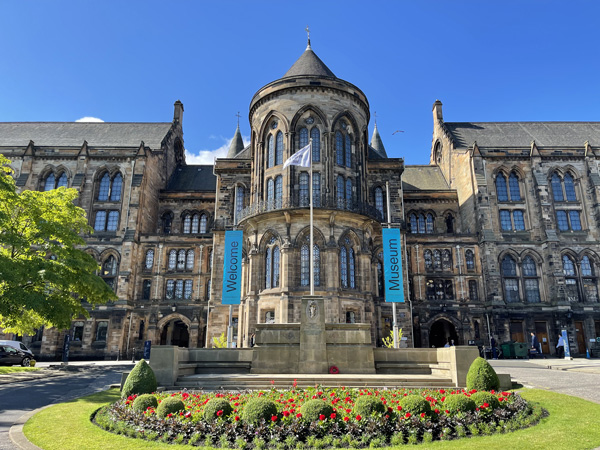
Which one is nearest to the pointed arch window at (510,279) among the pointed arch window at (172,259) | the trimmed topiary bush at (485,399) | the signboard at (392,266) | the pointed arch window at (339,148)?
the signboard at (392,266)

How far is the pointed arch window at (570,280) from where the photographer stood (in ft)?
131

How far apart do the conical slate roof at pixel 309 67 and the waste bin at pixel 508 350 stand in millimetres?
25586

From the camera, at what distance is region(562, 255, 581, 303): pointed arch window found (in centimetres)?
3981

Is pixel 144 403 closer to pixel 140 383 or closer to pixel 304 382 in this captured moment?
pixel 140 383

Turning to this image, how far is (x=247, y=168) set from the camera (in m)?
38.9

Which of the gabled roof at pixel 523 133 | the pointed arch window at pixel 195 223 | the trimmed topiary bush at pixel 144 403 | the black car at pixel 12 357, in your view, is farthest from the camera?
the gabled roof at pixel 523 133

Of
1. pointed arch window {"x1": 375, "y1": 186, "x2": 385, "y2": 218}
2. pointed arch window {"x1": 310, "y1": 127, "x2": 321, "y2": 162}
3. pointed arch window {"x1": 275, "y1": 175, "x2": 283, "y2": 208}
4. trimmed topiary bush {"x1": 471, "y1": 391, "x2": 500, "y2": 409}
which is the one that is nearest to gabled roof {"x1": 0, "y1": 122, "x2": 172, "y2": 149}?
pointed arch window {"x1": 275, "y1": 175, "x2": 283, "y2": 208}

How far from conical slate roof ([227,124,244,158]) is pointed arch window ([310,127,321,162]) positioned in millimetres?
19402

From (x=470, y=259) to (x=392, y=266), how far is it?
16.9m

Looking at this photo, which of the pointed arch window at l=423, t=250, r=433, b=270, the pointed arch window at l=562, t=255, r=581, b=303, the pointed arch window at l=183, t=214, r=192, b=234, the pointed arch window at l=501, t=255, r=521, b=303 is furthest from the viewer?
the pointed arch window at l=183, t=214, r=192, b=234

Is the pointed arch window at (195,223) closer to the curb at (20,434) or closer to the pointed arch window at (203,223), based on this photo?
the pointed arch window at (203,223)

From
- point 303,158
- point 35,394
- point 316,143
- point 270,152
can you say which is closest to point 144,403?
point 35,394

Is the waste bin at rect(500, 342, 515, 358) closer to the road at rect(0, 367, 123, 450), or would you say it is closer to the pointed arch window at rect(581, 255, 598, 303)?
the pointed arch window at rect(581, 255, 598, 303)

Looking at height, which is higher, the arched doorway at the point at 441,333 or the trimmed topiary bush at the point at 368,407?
the arched doorway at the point at 441,333
